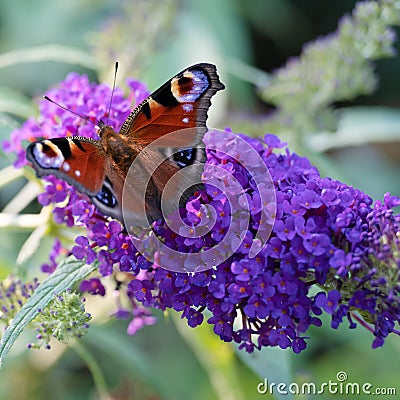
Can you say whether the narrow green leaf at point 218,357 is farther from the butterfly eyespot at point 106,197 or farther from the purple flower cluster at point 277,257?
the butterfly eyespot at point 106,197

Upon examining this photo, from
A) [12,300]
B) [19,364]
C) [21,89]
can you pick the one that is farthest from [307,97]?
[21,89]

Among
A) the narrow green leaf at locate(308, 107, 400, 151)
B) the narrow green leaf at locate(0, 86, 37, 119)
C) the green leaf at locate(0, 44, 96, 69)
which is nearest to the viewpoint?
the narrow green leaf at locate(0, 86, 37, 119)

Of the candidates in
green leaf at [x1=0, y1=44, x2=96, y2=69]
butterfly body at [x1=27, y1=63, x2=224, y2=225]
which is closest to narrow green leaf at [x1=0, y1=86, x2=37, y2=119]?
green leaf at [x1=0, y1=44, x2=96, y2=69]

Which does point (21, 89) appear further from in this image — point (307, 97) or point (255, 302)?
point (255, 302)

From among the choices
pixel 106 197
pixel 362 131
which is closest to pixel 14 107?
pixel 106 197

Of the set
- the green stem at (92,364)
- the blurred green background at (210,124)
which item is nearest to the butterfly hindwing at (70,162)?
the blurred green background at (210,124)

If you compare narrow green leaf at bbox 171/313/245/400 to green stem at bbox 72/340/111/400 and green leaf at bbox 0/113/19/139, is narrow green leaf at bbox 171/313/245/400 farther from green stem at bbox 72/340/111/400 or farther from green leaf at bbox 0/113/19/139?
green leaf at bbox 0/113/19/139
